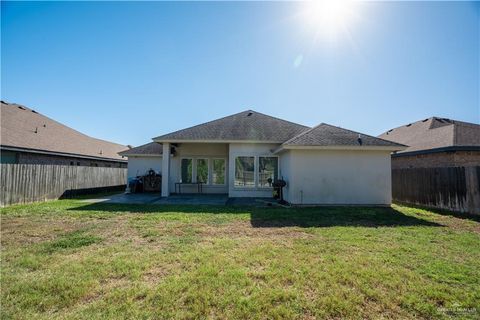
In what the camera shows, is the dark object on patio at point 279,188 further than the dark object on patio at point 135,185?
No

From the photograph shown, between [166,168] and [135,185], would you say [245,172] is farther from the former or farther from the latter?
[135,185]

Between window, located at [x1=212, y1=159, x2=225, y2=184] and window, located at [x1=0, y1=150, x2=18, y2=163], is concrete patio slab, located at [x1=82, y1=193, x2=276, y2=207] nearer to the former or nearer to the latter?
window, located at [x1=212, y1=159, x2=225, y2=184]

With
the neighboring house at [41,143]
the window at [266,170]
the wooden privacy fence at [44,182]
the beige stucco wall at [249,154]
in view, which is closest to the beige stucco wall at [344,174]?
the window at [266,170]

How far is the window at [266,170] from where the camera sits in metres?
13.8

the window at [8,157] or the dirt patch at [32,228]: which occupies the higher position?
the window at [8,157]

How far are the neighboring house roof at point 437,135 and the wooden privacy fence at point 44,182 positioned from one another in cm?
1946

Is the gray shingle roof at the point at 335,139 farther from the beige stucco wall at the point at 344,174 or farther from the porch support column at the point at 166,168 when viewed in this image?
the porch support column at the point at 166,168

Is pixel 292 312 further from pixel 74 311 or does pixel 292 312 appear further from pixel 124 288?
pixel 74 311

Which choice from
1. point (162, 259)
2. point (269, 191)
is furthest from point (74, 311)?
point (269, 191)

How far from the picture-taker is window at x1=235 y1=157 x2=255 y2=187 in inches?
547

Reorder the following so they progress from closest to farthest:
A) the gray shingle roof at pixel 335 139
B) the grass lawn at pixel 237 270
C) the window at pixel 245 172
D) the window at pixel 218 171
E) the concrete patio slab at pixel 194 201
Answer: the grass lawn at pixel 237 270, the gray shingle roof at pixel 335 139, the concrete patio slab at pixel 194 201, the window at pixel 245 172, the window at pixel 218 171

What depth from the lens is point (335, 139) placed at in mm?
11219

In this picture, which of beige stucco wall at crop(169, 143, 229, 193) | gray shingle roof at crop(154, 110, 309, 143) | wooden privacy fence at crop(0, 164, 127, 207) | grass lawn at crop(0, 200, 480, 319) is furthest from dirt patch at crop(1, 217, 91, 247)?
beige stucco wall at crop(169, 143, 229, 193)

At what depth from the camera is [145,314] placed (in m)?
2.72
